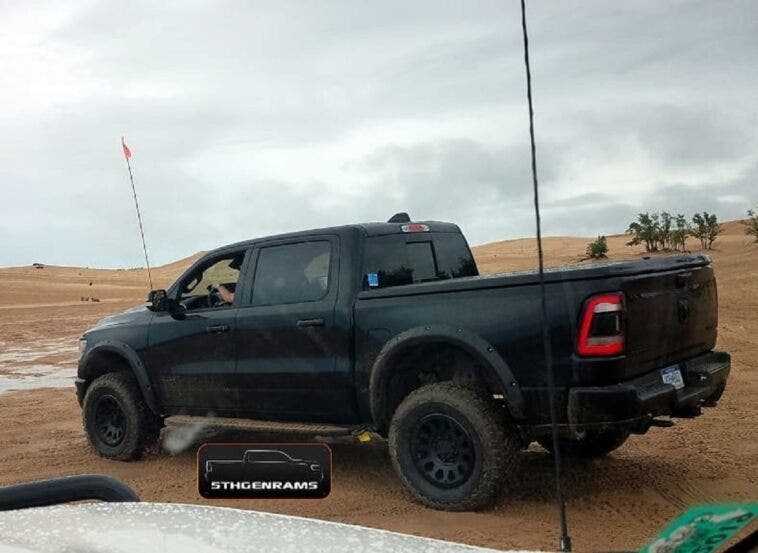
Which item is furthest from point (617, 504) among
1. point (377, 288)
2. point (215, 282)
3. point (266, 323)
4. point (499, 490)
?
point (215, 282)

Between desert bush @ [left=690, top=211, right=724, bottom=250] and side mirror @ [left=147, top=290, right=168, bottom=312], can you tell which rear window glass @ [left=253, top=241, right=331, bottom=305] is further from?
desert bush @ [left=690, top=211, right=724, bottom=250]

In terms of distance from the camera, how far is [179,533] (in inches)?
67.8

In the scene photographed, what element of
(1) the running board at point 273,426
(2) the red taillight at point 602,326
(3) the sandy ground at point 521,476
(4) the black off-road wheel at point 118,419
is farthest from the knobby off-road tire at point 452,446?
(4) the black off-road wheel at point 118,419

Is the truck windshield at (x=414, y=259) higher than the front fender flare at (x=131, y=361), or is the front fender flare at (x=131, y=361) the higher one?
the truck windshield at (x=414, y=259)

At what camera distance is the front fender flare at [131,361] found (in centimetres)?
712

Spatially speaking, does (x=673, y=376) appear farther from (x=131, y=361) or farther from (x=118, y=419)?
(x=118, y=419)

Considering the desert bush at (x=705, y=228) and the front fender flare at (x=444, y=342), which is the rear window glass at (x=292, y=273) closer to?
the front fender flare at (x=444, y=342)

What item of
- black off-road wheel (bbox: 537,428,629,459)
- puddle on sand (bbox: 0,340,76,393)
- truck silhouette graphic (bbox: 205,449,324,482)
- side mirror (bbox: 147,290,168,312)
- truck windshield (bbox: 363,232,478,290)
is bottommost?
puddle on sand (bbox: 0,340,76,393)

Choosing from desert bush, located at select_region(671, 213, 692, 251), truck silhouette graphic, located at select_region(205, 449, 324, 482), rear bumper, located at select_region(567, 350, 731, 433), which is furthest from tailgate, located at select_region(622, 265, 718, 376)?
desert bush, located at select_region(671, 213, 692, 251)

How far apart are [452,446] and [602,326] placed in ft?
4.24

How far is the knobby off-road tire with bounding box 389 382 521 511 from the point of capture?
16.1ft

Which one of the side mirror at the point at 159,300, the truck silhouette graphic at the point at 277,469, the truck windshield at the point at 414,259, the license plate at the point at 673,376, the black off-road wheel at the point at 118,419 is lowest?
the black off-road wheel at the point at 118,419

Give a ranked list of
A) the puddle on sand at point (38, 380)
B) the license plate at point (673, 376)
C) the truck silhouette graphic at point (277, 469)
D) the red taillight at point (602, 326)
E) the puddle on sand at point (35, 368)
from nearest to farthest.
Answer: the truck silhouette graphic at point (277, 469) < the red taillight at point (602, 326) < the license plate at point (673, 376) < the puddle on sand at point (38, 380) < the puddle on sand at point (35, 368)

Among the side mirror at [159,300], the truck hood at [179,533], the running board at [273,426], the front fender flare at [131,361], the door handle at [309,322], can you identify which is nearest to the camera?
the truck hood at [179,533]
